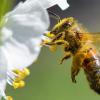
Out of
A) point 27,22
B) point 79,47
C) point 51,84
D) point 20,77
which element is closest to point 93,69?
point 79,47

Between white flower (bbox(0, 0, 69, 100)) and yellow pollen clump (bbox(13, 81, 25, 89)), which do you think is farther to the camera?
yellow pollen clump (bbox(13, 81, 25, 89))

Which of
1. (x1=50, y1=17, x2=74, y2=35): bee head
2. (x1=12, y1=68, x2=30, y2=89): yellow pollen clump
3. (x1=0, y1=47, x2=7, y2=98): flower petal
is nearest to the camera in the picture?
(x1=0, y1=47, x2=7, y2=98): flower petal

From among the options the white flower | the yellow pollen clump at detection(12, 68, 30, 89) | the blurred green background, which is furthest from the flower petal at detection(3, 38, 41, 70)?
the blurred green background

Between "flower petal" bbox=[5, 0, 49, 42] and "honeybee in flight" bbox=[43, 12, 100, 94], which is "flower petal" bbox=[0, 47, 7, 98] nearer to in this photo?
"flower petal" bbox=[5, 0, 49, 42]

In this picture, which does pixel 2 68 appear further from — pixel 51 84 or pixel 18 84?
pixel 51 84

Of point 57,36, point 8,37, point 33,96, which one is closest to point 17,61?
point 8,37

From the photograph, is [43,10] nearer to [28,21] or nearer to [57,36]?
[28,21]

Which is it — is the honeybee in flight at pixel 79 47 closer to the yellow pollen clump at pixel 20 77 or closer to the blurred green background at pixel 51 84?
the yellow pollen clump at pixel 20 77
